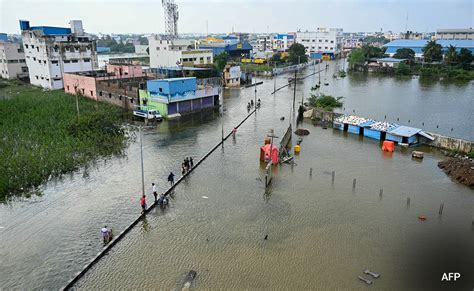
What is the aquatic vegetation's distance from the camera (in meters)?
22.3

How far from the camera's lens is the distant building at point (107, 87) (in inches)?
1624

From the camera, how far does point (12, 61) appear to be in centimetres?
6216

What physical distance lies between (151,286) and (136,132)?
72.7ft

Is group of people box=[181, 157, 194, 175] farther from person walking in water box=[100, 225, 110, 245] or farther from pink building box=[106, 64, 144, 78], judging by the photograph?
pink building box=[106, 64, 144, 78]

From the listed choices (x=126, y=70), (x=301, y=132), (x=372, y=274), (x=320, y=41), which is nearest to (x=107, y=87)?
(x=126, y=70)

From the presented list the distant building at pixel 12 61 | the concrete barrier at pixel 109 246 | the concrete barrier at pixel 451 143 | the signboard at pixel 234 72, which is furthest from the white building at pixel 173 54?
the concrete barrier at pixel 109 246

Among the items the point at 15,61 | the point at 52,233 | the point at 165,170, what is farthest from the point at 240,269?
the point at 15,61

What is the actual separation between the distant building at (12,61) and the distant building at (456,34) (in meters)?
129

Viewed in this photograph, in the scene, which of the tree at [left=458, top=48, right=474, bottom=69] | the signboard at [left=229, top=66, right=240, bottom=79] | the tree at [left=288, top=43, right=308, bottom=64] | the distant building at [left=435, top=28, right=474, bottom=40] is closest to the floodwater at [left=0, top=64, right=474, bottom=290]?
the signboard at [left=229, top=66, right=240, bottom=79]

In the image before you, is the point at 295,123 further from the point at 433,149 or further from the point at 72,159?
the point at 72,159

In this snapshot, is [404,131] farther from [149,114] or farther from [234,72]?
[234,72]

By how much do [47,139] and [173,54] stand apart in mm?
45179

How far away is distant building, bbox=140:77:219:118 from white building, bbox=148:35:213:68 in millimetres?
27778

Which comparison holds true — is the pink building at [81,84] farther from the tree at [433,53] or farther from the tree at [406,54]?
the tree at [406,54]
